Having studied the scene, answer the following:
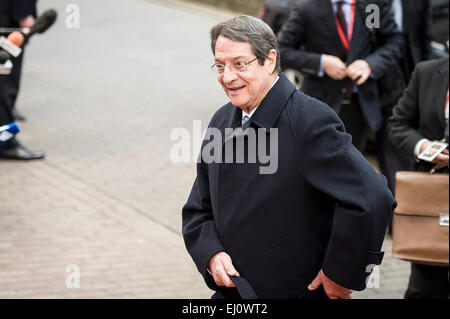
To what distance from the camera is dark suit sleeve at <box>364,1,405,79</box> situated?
5988mm

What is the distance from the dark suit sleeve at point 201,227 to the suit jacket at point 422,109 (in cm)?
203

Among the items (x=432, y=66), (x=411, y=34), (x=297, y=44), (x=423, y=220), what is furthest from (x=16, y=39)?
(x=423, y=220)

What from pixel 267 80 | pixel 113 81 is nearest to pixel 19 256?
pixel 267 80

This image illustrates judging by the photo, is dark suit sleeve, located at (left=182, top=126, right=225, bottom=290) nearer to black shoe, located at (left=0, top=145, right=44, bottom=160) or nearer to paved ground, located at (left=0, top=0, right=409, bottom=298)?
paved ground, located at (left=0, top=0, right=409, bottom=298)

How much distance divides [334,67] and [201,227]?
3.03 m

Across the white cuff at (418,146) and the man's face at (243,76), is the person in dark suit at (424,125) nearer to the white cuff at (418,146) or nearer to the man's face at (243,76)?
the white cuff at (418,146)

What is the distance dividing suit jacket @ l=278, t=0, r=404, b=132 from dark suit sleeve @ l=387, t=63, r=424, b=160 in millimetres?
888

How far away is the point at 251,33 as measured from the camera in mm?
2871

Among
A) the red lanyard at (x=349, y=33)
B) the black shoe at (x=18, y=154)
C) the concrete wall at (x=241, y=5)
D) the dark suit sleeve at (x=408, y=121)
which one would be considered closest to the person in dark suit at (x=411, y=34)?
the red lanyard at (x=349, y=33)

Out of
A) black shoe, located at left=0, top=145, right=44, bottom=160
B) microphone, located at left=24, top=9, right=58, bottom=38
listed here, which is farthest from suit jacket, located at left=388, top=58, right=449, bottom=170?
black shoe, located at left=0, top=145, right=44, bottom=160

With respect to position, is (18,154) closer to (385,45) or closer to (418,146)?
(385,45)
